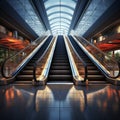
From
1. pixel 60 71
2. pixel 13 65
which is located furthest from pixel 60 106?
pixel 13 65

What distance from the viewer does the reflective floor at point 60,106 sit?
10.6 ft

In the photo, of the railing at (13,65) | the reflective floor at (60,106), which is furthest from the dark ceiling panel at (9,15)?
the reflective floor at (60,106)

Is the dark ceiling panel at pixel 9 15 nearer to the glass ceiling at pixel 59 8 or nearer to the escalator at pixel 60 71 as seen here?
the escalator at pixel 60 71

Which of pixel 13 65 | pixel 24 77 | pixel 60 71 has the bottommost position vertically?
pixel 24 77

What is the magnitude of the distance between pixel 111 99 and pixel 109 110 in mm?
905

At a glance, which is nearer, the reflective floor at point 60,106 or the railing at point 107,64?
the reflective floor at point 60,106

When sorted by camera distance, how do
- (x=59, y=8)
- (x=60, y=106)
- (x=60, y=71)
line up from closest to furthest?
(x=60, y=106) → (x=60, y=71) → (x=59, y=8)

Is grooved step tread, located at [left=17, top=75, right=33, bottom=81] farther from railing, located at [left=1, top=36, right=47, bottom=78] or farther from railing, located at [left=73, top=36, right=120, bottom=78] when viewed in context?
railing, located at [left=73, top=36, right=120, bottom=78]

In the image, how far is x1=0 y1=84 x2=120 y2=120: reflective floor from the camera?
10.6ft

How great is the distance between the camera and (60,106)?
12.7 feet

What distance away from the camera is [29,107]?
3.74 meters

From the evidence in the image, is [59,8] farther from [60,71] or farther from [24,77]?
[24,77]

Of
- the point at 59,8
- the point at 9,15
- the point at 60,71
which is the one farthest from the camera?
the point at 59,8

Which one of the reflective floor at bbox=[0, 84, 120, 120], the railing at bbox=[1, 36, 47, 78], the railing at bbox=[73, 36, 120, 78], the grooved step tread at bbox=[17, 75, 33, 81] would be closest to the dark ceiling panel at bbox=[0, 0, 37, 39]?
the railing at bbox=[1, 36, 47, 78]
